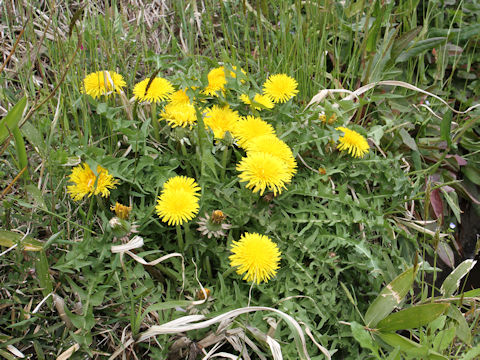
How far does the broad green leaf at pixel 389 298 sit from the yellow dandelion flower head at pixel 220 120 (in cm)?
76

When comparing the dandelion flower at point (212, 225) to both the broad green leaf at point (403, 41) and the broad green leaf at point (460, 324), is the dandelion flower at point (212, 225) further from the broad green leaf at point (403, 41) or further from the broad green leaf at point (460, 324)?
the broad green leaf at point (403, 41)

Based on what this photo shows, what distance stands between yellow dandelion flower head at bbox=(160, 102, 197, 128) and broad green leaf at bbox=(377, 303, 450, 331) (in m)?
0.93

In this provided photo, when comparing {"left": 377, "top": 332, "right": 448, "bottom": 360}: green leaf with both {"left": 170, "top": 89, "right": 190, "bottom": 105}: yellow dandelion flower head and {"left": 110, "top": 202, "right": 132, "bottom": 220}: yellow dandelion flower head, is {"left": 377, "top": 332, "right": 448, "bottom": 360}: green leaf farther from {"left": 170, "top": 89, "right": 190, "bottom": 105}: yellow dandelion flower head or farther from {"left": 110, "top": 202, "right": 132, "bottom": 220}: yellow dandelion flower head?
{"left": 170, "top": 89, "right": 190, "bottom": 105}: yellow dandelion flower head

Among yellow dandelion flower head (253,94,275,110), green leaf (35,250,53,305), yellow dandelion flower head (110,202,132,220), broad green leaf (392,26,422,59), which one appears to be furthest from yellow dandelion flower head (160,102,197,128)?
broad green leaf (392,26,422,59)

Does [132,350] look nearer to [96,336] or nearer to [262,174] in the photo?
[96,336]

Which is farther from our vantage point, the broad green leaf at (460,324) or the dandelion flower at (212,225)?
the broad green leaf at (460,324)

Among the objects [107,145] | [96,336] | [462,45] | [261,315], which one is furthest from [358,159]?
[462,45]

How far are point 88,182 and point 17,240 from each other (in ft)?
0.87

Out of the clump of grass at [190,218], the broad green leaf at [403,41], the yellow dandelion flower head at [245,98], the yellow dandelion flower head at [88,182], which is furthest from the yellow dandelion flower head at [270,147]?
the broad green leaf at [403,41]

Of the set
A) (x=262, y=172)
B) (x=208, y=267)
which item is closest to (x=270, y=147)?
(x=262, y=172)

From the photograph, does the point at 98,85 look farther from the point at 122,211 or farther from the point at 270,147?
the point at 270,147

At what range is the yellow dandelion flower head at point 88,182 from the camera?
1351 mm

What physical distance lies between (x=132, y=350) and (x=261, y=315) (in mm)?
410

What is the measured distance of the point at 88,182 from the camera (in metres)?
1.35
